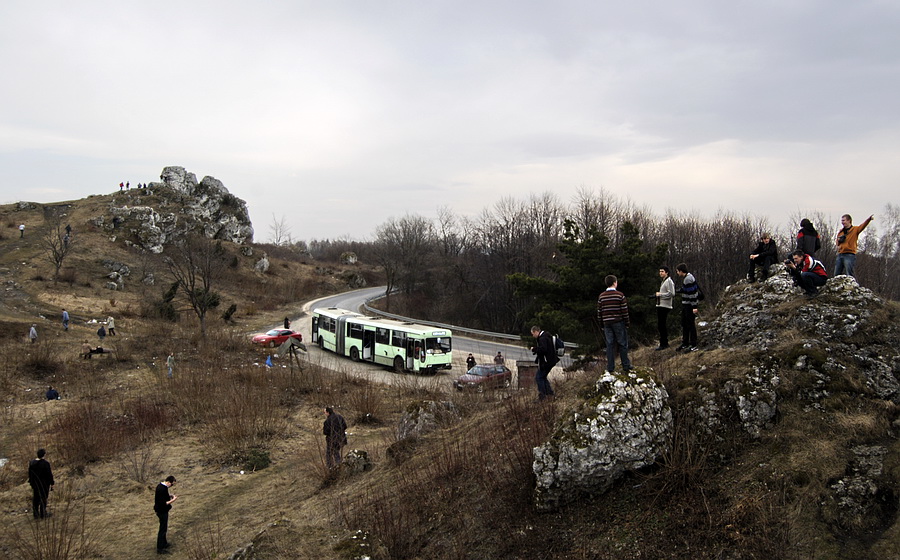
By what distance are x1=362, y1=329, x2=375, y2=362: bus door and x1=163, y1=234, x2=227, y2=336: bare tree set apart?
983cm

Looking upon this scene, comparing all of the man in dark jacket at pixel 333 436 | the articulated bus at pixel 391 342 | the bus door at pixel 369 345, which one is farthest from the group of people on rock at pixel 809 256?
the bus door at pixel 369 345

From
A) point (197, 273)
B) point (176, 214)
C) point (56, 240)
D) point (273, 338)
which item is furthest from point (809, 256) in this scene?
point (176, 214)

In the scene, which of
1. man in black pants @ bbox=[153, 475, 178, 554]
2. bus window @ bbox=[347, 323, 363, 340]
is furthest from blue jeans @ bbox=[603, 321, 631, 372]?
bus window @ bbox=[347, 323, 363, 340]

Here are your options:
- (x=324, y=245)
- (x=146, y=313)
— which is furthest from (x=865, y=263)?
(x=324, y=245)

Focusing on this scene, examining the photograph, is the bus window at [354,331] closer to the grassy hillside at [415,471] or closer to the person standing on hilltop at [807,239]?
the grassy hillside at [415,471]

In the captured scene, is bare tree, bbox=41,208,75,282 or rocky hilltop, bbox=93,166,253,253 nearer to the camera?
bare tree, bbox=41,208,75,282

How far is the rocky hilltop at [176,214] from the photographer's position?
2130 inches

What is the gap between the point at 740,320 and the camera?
358 inches

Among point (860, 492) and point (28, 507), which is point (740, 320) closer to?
Answer: point (860, 492)

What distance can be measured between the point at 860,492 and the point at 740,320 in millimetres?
4114

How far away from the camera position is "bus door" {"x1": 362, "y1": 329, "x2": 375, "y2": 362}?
27.6 metres

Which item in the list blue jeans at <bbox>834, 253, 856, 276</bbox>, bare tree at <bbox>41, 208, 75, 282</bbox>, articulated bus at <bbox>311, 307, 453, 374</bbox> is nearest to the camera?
blue jeans at <bbox>834, 253, 856, 276</bbox>

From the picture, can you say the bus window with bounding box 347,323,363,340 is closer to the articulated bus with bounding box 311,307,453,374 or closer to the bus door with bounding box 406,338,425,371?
the articulated bus with bounding box 311,307,453,374

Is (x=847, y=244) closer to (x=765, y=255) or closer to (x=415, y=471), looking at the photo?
(x=765, y=255)
